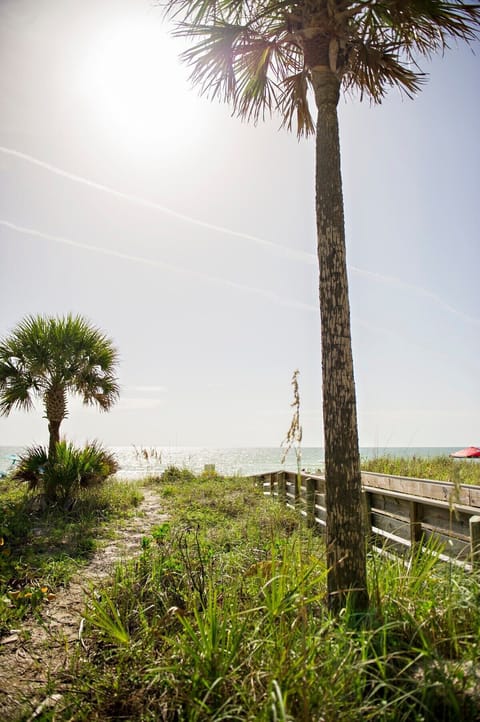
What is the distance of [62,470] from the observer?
27.0 feet

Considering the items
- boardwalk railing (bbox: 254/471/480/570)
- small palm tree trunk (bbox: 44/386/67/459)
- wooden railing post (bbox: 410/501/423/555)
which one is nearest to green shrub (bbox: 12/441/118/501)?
small palm tree trunk (bbox: 44/386/67/459)

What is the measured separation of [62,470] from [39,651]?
18.7ft

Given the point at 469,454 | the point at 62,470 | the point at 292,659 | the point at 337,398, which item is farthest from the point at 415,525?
the point at 469,454

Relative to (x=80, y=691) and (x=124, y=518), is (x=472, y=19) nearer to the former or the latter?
(x=80, y=691)

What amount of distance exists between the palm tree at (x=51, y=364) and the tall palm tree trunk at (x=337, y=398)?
8580 mm

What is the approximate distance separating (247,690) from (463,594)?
1234 millimetres

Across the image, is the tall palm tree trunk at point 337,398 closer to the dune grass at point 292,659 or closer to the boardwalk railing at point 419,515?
the dune grass at point 292,659

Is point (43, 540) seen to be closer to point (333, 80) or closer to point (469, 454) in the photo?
point (333, 80)

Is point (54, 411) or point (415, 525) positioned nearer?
point (415, 525)

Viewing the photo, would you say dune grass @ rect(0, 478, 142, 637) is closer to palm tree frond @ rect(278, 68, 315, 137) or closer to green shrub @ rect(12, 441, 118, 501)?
green shrub @ rect(12, 441, 118, 501)

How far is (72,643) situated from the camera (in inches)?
120

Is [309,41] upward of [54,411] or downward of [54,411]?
upward

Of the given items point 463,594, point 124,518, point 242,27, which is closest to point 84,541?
point 124,518

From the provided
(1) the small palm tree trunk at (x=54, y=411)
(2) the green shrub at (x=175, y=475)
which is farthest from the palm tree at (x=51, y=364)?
(2) the green shrub at (x=175, y=475)
